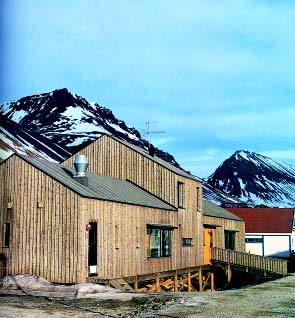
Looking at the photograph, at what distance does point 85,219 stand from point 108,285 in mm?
2906

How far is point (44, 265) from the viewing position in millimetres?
24594

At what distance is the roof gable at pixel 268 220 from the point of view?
57.1 meters

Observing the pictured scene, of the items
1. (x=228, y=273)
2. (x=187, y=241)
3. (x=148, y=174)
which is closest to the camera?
(x=148, y=174)

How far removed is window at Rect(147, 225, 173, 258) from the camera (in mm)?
30609

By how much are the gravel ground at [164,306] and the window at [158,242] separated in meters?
9.34

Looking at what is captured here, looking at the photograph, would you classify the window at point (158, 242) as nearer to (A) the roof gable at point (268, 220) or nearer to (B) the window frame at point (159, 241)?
(B) the window frame at point (159, 241)

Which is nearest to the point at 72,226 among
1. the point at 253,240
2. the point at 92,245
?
the point at 92,245

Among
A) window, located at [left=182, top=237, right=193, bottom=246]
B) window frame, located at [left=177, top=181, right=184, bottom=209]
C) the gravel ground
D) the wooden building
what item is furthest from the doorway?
window, located at [left=182, top=237, right=193, bottom=246]

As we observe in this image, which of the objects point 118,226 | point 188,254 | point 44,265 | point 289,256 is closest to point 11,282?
point 44,265

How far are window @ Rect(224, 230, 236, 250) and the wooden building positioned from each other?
1467cm

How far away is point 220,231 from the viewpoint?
1750 inches

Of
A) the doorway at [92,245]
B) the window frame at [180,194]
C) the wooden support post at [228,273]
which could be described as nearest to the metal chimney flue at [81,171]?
the doorway at [92,245]

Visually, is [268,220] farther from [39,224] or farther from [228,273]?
[39,224]

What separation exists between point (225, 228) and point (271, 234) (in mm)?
12349
